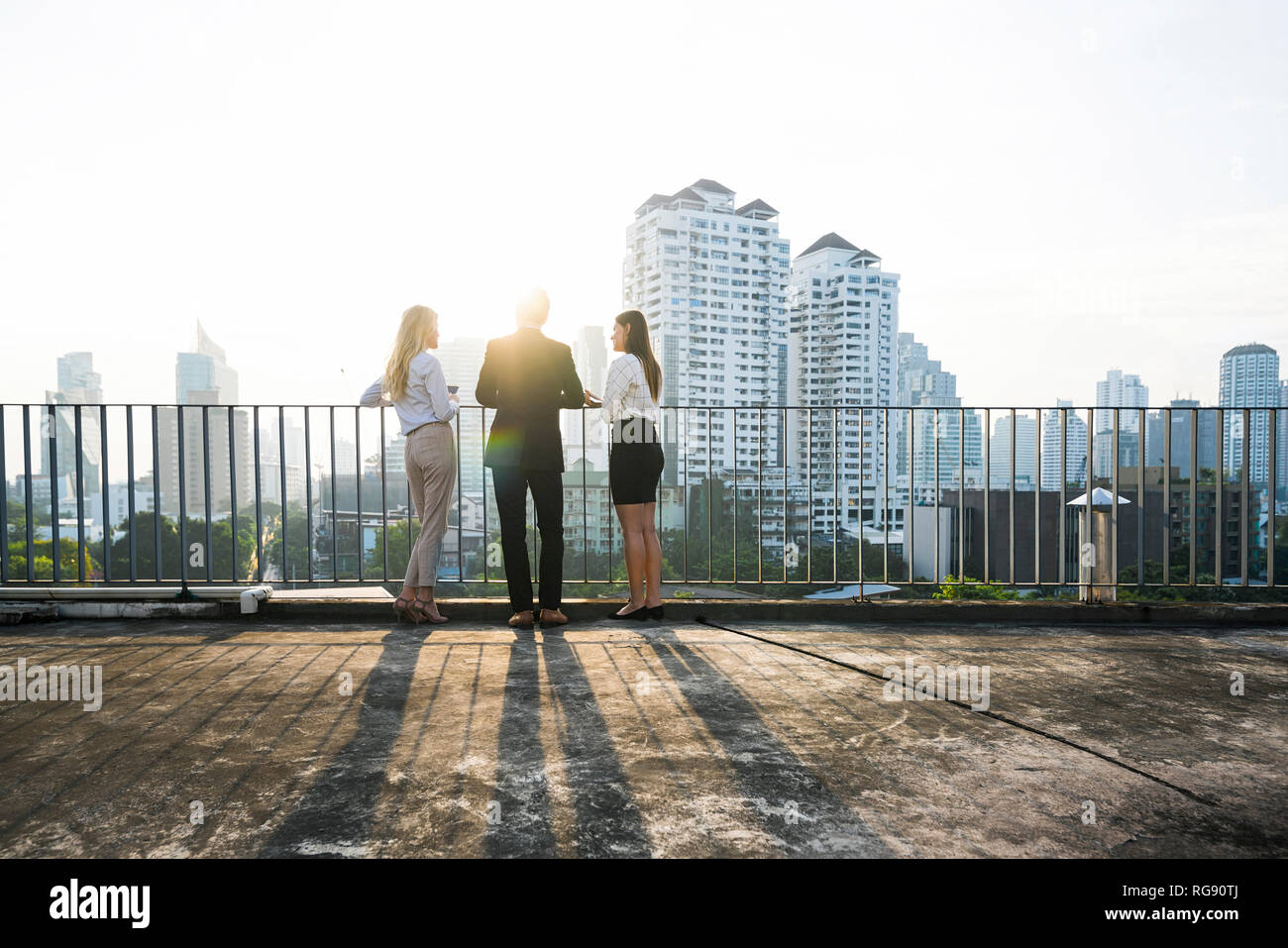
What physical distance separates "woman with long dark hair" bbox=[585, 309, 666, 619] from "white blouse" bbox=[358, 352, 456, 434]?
1019mm

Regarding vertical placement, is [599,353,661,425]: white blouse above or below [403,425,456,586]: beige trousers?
above

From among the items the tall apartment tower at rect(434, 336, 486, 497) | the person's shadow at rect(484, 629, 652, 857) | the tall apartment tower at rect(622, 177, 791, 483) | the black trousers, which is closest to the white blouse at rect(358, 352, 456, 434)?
the tall apartment tower at rect(434, 336, 486, 497)

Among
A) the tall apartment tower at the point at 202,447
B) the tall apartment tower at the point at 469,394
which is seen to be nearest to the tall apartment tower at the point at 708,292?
the tall apartment tower at the point at 469,394

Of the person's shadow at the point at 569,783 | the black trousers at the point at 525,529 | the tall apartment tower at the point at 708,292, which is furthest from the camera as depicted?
the tall apartment tower at the point at 708,292

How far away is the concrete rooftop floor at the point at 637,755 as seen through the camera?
1.85 meters

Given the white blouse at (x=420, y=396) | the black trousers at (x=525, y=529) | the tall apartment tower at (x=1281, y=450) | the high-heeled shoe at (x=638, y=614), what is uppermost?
the white blouse at (x=420, y=396)

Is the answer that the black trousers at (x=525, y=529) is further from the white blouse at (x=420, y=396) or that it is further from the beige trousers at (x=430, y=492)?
the white blouse at (x=420, y=396)

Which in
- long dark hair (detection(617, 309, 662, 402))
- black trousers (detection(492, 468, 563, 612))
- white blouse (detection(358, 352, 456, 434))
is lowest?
black trousers (detection(492, 468, 563, 612))

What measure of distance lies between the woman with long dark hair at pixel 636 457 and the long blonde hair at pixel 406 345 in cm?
120

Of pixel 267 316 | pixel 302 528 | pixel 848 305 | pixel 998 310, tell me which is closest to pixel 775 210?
pixel 848 305

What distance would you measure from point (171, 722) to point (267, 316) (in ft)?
151

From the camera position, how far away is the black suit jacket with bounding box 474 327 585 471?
476 centimetres

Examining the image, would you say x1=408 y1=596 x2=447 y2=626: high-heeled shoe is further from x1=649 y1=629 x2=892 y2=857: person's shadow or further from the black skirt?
x1=649 y1=629 x2=892 y2=857: person's shadow

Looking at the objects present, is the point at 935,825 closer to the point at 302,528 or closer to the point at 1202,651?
the point at 1202,651
